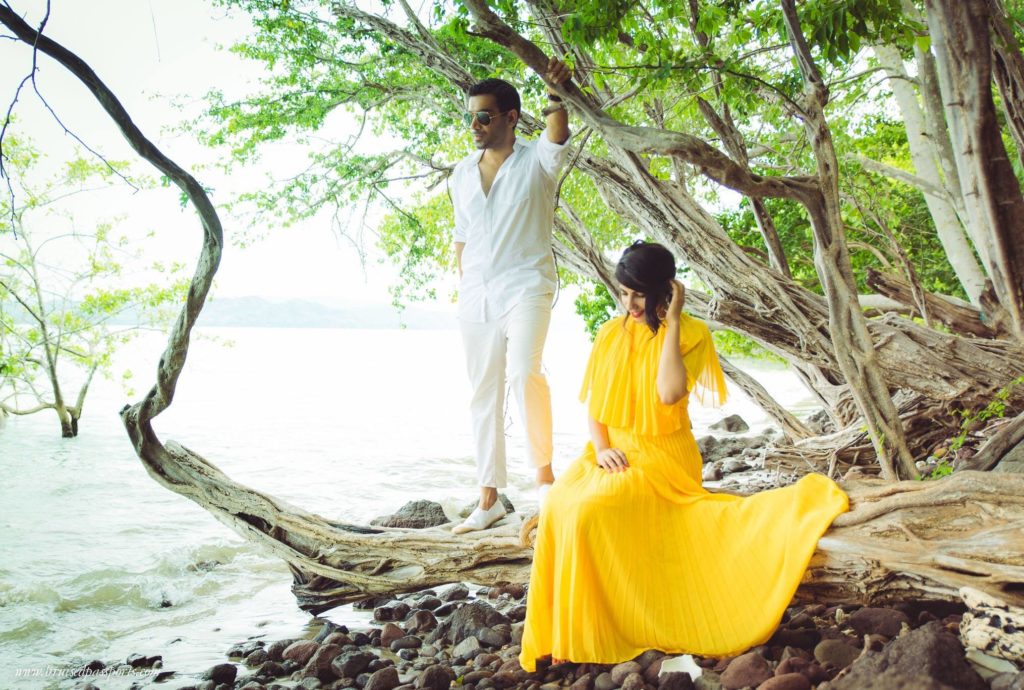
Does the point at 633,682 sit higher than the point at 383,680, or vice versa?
the point at 633,682

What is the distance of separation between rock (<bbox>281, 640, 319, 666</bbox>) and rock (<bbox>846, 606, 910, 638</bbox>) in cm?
237

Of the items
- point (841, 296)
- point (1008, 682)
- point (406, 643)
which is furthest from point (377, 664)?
point (841, 296)

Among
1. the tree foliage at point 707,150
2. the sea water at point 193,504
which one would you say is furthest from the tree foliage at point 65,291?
the tree foliage at point 707,150

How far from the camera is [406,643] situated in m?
3.62

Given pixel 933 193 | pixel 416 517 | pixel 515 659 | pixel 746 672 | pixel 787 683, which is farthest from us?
pixel 933 193

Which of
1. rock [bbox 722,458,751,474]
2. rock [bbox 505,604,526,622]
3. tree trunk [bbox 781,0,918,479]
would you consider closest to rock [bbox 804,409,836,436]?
rock [bbox 722,458,751,474]

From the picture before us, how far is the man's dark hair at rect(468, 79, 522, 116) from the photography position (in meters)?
3.45

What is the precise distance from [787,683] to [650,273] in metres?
1.43

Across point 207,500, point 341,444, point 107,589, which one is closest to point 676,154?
point 207,500

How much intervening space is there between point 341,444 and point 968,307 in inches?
385

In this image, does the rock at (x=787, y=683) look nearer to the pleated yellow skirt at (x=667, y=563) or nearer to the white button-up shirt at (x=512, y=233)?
the pleated yellow skirt at (x=667, y=563)

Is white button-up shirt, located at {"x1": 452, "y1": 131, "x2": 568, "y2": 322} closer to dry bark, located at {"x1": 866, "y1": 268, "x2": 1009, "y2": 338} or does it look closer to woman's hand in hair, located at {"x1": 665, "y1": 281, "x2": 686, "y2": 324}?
woman's hand in hair, located at {"x1": 665, "y1": 281, "x2": 686, "y2": 324}

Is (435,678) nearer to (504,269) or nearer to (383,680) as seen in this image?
(383,680)

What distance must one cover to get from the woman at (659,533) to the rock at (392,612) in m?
1.49
